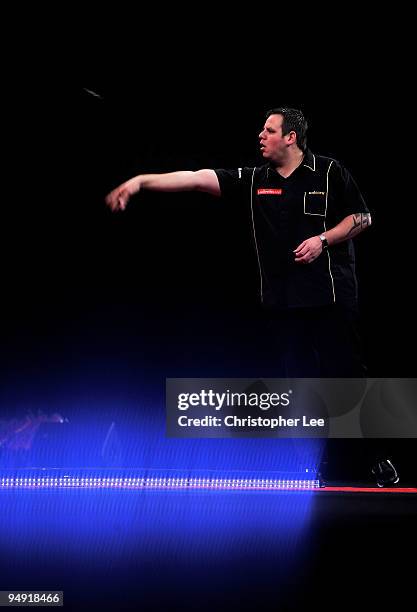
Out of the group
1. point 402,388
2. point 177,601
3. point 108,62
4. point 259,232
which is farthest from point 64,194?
point 177,601

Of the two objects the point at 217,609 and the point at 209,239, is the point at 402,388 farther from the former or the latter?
the point at 217,609

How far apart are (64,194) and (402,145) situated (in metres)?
1.69

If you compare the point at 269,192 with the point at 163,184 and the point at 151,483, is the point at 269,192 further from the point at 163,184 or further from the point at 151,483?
the point at 151,483

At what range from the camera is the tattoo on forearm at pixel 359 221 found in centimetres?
328

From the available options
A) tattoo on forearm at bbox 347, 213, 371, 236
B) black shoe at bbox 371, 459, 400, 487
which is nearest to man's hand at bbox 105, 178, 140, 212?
tattoo on forearm at bbox 347, 213, 371, 236

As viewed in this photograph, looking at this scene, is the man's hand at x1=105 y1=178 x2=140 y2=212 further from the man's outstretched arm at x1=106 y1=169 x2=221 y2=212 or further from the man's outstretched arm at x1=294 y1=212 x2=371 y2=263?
the man's outstretched arm at x1=294 y1=212 x2=371 y2=263

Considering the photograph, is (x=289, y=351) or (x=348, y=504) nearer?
(x=348, y=504)

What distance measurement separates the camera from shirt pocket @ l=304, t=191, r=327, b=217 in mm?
3346

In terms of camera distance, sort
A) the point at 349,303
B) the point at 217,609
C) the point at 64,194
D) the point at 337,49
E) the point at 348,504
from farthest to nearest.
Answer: the point at 64,194 < the point at 337,49 < the point at 349,303 < the point at 348,504 < the point at 217,609

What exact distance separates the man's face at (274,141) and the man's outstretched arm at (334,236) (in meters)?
0.37

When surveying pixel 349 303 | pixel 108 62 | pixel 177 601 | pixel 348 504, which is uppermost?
pixel 108 62

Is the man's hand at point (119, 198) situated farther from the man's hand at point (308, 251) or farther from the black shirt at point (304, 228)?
the man's hand at point (308, 251)

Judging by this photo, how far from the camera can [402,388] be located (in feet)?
12.6

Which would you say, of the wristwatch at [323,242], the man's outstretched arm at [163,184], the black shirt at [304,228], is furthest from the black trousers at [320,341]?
the man's outstretched arm at [163,184]
